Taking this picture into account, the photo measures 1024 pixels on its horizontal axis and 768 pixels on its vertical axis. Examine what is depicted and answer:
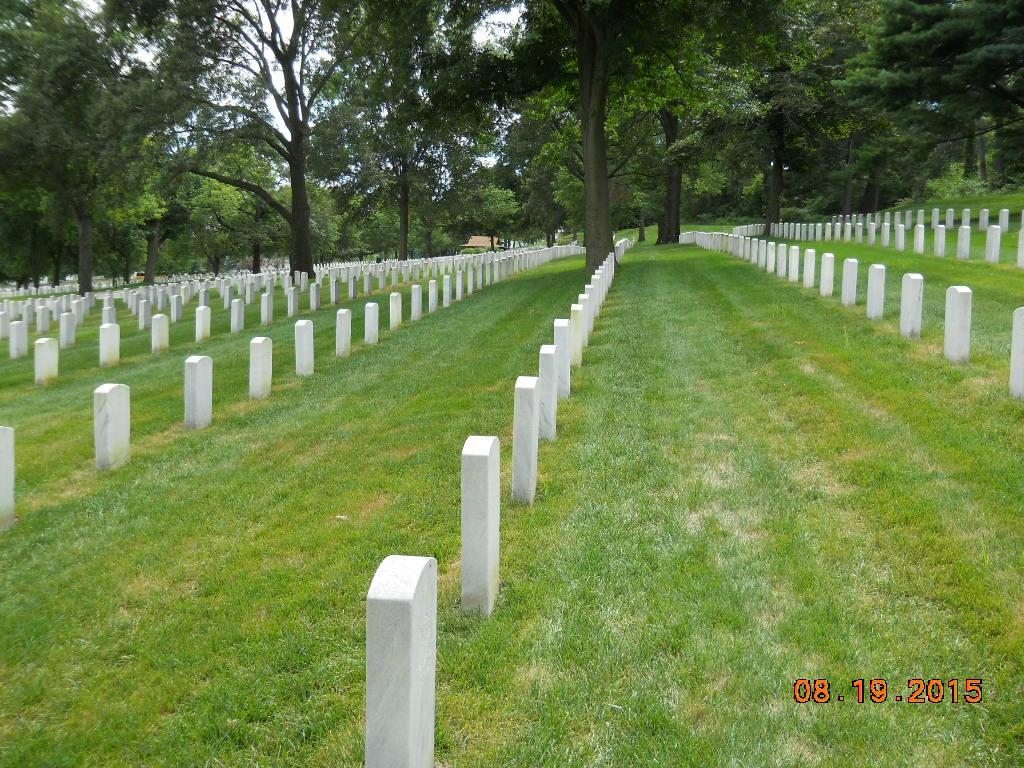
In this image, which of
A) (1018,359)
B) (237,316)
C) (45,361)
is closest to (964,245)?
(1018,359)

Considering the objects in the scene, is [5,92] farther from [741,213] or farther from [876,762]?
[741,213]

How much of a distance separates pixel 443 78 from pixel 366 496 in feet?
59.7

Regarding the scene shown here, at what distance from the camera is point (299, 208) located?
3089 centimetres

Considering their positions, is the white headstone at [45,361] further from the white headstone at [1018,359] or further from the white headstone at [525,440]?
the white headstone at [1018,359]

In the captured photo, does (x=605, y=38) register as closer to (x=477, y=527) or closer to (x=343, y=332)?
(x=343, y=332)

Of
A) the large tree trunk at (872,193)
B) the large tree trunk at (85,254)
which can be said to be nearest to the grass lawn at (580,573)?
Answer: the large tree trunk at (85,254)

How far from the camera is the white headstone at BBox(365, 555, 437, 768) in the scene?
266 cm

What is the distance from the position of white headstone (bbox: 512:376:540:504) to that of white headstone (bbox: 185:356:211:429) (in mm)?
4691

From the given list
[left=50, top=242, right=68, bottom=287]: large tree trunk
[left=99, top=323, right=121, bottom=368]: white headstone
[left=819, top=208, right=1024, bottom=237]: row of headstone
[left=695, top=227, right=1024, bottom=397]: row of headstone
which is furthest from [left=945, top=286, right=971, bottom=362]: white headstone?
[left=50, top=242, right=68, bottom=287]: large tree trunk

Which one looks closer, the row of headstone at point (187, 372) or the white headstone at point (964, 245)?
the row of headstone at point (187, 372)

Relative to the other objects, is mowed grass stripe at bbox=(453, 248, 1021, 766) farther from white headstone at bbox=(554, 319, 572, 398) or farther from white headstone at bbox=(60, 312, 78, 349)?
white headstone at bbox=(60, 312, 78, 349)

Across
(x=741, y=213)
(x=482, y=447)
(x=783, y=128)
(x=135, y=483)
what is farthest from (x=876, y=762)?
(x=741, y=213)

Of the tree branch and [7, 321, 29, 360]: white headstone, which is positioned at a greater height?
the tree branch

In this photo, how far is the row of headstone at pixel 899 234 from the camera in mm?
18250
